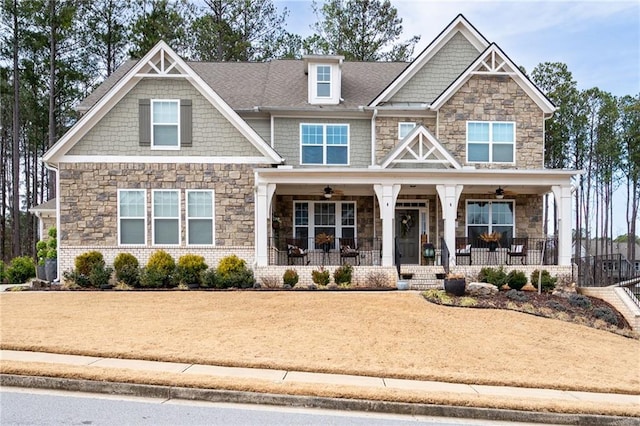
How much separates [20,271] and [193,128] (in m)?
8.15

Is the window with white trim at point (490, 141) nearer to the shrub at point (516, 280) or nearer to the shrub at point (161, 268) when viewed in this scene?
the shrub at point (516, 280)

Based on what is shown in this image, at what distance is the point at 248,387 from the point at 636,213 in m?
43.2

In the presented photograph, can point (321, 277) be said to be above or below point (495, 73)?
below

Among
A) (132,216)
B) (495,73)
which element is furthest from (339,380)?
(495,73)

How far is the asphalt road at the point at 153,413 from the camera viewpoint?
5.76 metres

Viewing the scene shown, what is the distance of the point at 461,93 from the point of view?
18.6 metres

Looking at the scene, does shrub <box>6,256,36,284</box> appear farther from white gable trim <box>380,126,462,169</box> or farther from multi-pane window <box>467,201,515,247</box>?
multi-pane window <box>467,201,515,247</box>

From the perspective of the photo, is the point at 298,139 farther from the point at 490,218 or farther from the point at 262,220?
the point at 490,218

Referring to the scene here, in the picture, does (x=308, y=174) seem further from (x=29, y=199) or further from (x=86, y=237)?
(x=29, y=199)

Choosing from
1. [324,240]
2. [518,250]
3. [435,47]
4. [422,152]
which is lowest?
[518,250]

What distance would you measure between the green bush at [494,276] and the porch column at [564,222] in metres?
2.36

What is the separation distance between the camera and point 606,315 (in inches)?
536

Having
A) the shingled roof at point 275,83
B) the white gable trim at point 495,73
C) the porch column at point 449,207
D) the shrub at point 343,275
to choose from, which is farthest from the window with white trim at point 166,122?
the white gable trim at point 495,73

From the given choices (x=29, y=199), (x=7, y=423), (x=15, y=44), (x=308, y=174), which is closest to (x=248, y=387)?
(x=7, y=423)
